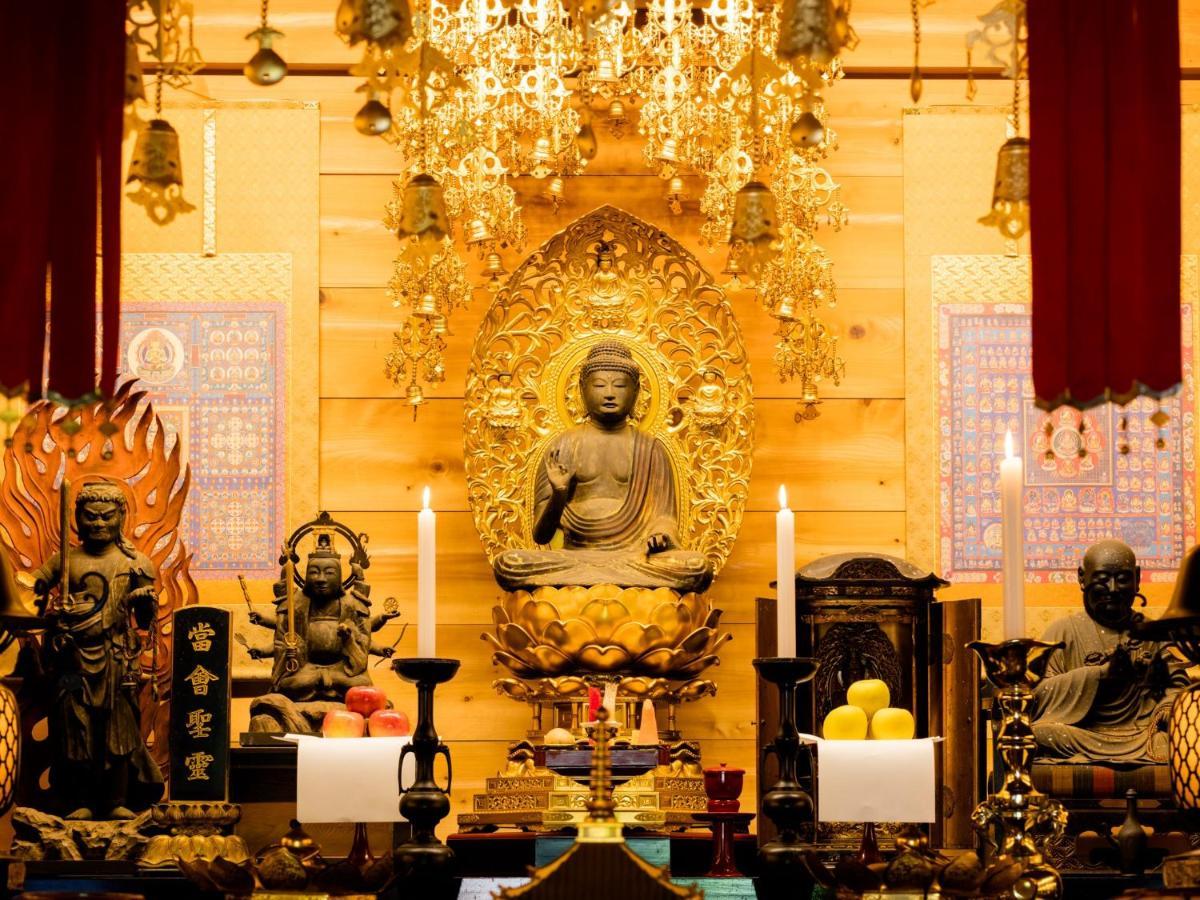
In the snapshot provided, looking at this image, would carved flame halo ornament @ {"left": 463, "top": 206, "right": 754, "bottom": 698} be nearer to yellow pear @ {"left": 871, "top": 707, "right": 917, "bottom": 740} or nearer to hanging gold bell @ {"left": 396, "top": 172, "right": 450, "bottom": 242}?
yellow pear @ {"left": 871, "top": 707, "right": 917, "bottom": 740}

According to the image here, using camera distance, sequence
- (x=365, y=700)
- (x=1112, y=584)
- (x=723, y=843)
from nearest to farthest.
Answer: (x=365, y=700)
(x=723, y=843)
(x=1112, y=584)

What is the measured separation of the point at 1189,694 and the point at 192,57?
6.17ft

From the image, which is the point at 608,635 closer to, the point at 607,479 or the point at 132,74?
the point at 607,479

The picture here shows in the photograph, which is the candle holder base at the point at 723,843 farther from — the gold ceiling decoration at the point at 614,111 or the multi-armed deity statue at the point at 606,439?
the gold ceiling decoration at the point at 614,111

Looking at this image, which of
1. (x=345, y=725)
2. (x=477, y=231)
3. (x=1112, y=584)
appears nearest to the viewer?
(x=345, y=725)

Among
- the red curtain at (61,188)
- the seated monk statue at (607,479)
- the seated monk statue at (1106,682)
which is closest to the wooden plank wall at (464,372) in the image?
the seated monk statue at (607,479)

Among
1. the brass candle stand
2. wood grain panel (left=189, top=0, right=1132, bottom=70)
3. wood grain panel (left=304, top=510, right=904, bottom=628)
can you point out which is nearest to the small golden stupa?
the brass candle stand

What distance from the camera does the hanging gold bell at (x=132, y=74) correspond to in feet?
10.3

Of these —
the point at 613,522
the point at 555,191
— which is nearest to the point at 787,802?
the point at 613,522

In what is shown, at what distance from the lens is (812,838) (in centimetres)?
495

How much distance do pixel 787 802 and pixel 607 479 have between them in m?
3.08

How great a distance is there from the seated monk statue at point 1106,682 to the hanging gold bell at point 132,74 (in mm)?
2917

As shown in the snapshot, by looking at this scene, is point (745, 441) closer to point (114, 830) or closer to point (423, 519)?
point (114, 830)

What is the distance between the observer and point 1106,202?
3.22 metres
